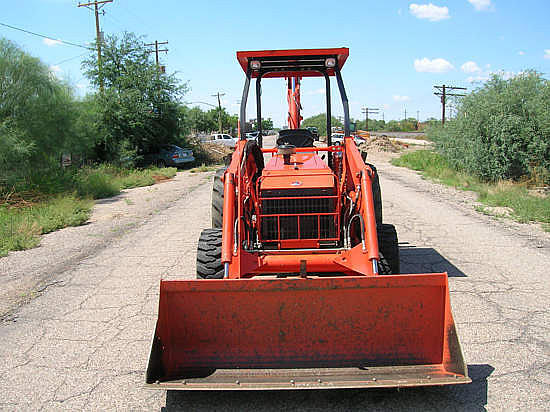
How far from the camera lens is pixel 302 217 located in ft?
16.6

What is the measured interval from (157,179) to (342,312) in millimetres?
17982

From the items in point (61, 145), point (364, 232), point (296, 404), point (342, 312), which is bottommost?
point (296, 404)

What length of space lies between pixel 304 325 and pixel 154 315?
81.5 inches

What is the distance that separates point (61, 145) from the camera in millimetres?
14633

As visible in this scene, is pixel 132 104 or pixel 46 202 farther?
pixel 132 104

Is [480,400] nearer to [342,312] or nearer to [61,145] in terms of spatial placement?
[342,312]

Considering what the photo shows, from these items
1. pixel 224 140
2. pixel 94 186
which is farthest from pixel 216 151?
pixel 94 186

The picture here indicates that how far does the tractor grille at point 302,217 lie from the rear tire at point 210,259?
1.70ft

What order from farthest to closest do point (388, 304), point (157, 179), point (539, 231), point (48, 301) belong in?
point (157, 179) → point (539, 231) → point (48, 301) → point (388, 304)

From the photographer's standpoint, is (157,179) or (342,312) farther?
(157,179)

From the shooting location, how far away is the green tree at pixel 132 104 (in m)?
22.9

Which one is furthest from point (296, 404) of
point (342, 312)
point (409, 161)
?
point (409, 161)

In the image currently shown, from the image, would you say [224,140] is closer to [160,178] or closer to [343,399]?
[160,178]

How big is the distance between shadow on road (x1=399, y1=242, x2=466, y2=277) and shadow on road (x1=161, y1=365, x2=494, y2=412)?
2673mm
